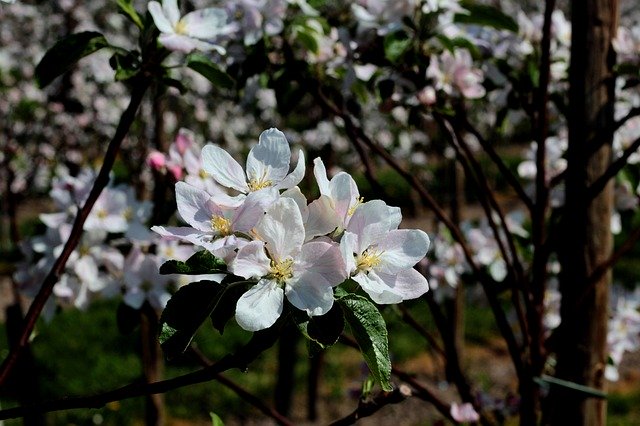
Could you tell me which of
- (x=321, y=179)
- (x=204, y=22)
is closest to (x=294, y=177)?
(x=321, y=179)

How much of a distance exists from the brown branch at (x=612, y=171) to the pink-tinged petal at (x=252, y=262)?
76 centimetres

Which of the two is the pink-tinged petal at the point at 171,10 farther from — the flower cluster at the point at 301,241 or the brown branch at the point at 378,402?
the brown branch at the point at 378,402

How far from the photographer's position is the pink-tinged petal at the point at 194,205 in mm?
731

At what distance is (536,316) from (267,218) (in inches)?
32.7

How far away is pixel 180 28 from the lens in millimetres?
1051

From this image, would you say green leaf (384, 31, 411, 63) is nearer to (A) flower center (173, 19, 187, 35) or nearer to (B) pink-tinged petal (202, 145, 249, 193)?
(A) flower center (173, 19, 187, 35)

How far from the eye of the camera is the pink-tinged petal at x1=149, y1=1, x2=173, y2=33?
99 centimetres

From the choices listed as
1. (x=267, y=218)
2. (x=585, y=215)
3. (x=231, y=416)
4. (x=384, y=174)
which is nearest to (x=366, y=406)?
(x=267, y=218)

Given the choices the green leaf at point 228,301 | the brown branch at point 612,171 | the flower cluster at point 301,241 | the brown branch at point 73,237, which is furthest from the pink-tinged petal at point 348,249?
the brown branch at point 612,171

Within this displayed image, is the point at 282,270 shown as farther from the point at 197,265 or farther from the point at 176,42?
the point at 176,42

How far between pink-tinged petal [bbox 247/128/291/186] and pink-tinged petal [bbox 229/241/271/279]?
0.12 meters

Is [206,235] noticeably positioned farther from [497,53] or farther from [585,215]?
[497,53]

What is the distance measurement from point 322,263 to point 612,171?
0.73 m

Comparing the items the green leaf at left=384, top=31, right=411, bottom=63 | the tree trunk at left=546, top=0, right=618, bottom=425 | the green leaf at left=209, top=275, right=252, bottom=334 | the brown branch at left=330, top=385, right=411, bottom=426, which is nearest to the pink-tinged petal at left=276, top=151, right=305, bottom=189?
the green leaf at left=209, top=275, right=252, bottom=334
